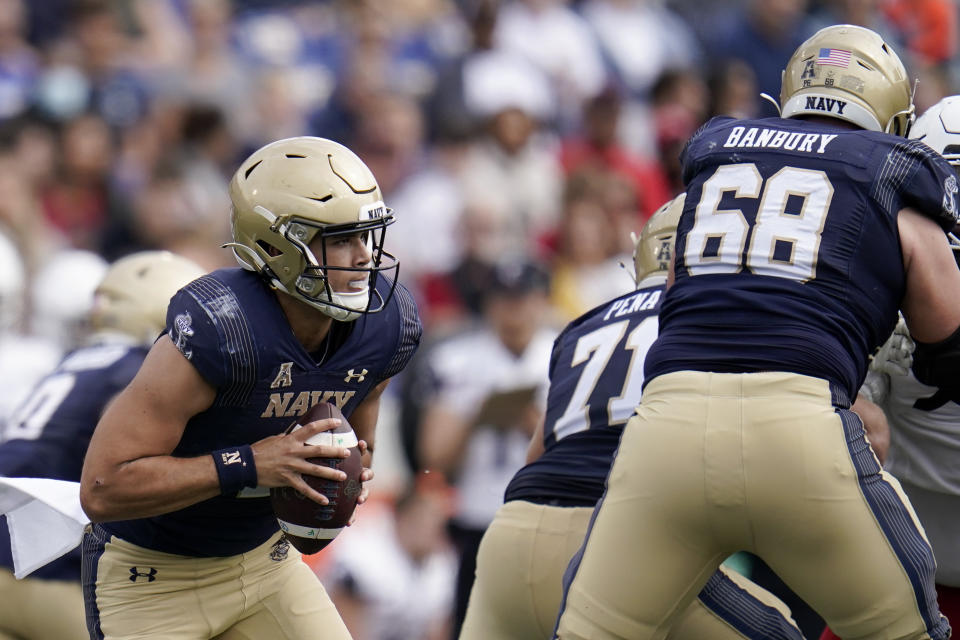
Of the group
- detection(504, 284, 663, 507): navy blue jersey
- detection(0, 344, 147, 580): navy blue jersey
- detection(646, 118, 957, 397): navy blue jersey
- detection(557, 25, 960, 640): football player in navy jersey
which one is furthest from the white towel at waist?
detection(646, 118, 957, 397): navy blue jersey

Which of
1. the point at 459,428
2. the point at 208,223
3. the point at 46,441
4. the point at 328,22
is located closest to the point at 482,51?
the point at 328,22

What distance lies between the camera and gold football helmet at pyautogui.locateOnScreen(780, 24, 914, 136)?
12.5 feet

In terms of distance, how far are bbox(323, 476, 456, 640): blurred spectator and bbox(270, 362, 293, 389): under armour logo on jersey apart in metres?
3.43

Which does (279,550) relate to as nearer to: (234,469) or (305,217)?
(234,469)

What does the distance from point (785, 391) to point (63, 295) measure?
5.13 metres

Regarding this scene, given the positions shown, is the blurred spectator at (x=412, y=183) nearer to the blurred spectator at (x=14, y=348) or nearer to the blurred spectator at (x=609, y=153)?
the blurred spectator at (x=609, y=153)

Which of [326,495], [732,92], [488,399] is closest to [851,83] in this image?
[326,495]

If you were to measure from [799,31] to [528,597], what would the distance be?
7.28 meters

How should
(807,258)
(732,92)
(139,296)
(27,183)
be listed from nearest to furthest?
(807,258) < (139,296) < (27,183) < (732,92)

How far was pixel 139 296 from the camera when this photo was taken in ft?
16.6

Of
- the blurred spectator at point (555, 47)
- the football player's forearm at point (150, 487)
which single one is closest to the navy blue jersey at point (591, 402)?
the football player's forearm at point (150, 487)

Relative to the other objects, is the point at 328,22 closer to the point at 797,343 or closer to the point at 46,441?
the point at 46,441

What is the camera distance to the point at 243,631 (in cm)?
399

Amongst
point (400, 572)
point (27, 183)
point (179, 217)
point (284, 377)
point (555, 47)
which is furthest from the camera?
point (555, 47)
